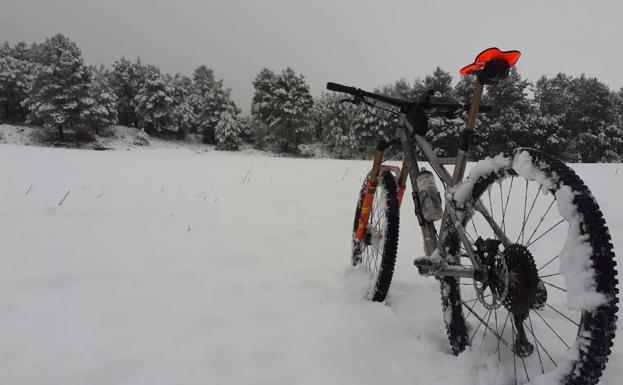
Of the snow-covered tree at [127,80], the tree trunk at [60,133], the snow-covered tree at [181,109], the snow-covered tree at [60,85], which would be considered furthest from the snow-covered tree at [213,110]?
the tree trunk at [60,133]

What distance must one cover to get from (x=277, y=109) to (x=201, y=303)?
3769cm

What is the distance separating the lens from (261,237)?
3.72 m

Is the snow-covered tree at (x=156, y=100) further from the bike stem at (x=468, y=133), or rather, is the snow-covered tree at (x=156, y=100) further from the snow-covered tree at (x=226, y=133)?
the bike stem at (x=468, y=133)

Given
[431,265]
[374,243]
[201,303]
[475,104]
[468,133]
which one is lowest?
[201,303]

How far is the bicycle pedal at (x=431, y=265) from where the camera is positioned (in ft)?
6.06

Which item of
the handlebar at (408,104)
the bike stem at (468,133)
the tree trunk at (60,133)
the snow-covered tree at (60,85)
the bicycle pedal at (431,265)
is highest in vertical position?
the snow-covered tree at (60,85)

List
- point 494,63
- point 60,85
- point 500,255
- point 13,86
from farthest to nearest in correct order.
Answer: point 13,86 → point 60,85 → point 494,63 → point 500,255

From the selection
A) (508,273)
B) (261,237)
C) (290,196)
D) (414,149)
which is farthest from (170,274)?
(290,196)

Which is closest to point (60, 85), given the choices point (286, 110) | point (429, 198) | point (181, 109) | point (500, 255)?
point (181, 109)

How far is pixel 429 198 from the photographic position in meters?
2.10

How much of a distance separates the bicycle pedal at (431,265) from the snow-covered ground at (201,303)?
444 millimetres

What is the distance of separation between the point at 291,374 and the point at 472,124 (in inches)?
65.3

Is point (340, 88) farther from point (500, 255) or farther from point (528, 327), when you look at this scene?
point (528, 327)

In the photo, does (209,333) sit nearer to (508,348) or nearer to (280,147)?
(508,348)
